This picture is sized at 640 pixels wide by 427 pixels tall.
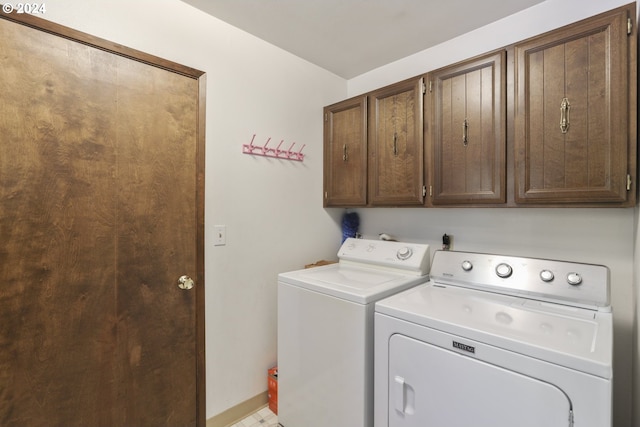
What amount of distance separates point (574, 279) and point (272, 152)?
5.88 feet

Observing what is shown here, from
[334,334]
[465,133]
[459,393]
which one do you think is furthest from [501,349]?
[465,133]

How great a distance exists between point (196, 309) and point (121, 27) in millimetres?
1511

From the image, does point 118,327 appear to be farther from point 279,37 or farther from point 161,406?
point 279,37

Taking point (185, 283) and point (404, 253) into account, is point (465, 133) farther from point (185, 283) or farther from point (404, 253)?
point (185, 283)

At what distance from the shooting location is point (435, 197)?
5.65ft

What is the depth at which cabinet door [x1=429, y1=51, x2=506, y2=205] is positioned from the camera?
4.90 feet

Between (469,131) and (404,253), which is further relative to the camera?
(404,253)

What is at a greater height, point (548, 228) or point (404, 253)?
point (548, 228)

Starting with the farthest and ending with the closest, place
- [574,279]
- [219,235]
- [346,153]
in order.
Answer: [346,153], [219,235], [574,279]

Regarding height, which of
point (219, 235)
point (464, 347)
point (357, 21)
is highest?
point (357, 21)

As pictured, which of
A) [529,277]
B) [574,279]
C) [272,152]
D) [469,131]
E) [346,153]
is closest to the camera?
[574,279]

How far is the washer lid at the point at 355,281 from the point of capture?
141 cm

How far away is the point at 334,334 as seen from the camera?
1.45 m

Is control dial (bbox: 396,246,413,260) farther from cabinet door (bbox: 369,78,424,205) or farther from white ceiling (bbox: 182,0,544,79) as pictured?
white ceiling (bbox: 182,0,544,79)
